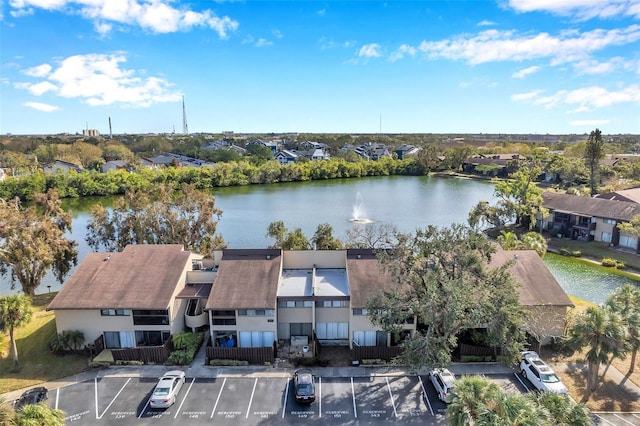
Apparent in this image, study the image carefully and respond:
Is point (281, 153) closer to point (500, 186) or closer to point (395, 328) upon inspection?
point (500, 186)

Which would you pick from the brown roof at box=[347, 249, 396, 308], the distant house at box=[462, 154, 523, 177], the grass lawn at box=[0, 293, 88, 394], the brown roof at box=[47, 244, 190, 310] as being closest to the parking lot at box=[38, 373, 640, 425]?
the grass lawn at box=[0, 293, 88, 394]

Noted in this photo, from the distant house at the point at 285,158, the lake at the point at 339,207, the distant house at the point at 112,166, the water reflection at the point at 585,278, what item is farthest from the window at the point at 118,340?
the distant house at the point at 285,158

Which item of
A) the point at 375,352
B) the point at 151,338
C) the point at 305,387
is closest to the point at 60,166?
the point at 151,338

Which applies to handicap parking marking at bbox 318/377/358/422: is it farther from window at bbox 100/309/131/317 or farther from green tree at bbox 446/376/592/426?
window at bbox 100/309/131/317

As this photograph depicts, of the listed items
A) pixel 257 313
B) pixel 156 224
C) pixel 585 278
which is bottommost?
pixel 585 278

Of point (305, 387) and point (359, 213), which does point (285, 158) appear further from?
point (305, 387)

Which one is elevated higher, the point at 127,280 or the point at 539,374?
the point at 127,280
